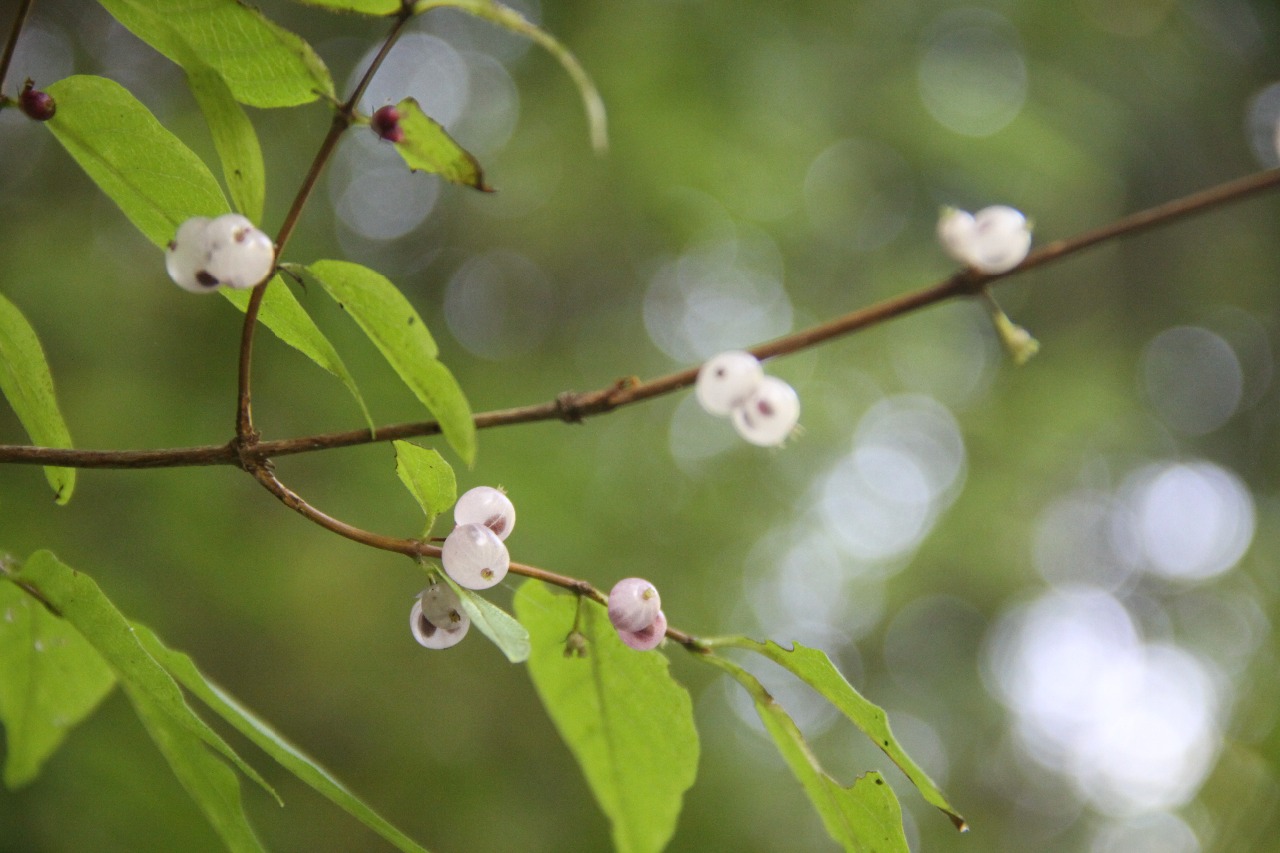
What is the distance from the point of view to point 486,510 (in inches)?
16.0

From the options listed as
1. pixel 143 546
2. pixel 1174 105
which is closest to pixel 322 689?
pixel 143 546

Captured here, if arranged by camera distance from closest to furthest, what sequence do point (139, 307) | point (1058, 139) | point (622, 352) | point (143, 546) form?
1. point (143, 546)
2. point (139, 307)
3. point (1058, 139)
4. point (622, 352)

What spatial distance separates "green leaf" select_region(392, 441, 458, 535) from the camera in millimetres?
402

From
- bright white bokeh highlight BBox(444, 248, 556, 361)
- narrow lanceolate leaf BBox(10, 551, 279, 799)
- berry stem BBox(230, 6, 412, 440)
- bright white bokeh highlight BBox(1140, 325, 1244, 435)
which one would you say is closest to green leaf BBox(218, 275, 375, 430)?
berry stem BBox(230, 6, 412, 440)

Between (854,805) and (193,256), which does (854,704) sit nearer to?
(854,805)

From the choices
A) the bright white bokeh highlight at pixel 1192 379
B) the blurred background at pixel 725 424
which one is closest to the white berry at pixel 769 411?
the blurred background at pixel 725 424

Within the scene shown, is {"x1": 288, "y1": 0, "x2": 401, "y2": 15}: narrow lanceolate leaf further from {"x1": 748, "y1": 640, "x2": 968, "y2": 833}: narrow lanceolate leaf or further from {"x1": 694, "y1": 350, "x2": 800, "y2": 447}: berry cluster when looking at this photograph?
{"x1": 748, "y1": 640, "x2": 968, "y2": 833}: narrow lanceolate leaf

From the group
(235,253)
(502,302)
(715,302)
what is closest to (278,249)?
(235,253)

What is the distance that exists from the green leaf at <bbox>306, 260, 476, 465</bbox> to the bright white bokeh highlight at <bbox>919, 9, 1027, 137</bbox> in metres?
1.39

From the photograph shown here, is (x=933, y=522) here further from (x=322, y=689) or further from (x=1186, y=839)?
(x=322, y=689)

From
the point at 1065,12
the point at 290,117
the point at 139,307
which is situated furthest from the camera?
the point at 1065,12

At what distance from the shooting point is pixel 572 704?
1.37 feet

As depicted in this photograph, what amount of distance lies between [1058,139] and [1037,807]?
173 cm

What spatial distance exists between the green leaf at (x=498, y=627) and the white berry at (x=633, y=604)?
0.06 metres
